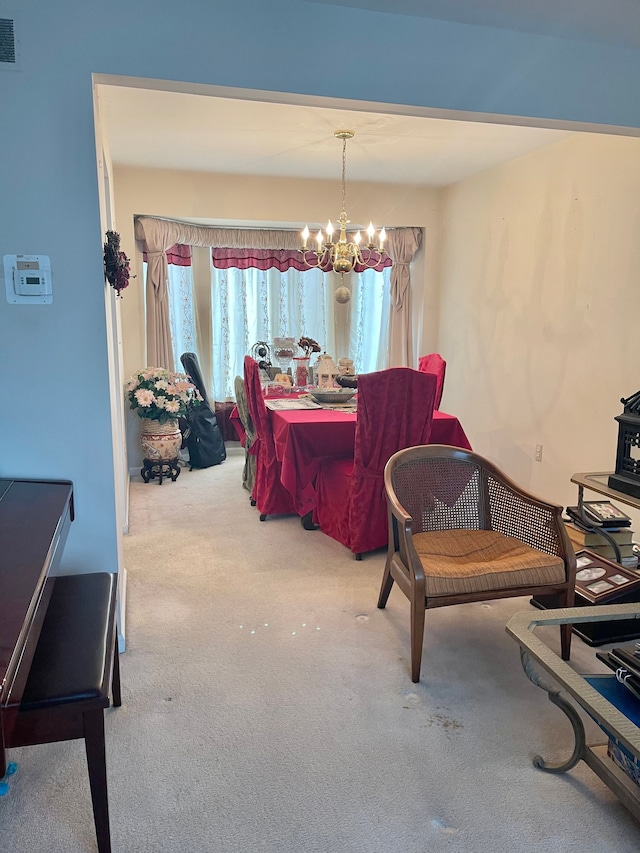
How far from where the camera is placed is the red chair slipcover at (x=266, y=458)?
373 cm

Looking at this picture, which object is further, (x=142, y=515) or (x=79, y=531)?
(x=142, y=515)

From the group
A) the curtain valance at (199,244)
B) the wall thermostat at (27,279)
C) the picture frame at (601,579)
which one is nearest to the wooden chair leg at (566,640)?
the picture frame at (601,579)

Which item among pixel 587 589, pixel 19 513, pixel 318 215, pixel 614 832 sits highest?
pixel 318 215

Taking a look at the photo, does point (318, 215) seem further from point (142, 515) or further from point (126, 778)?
point (126, 778)

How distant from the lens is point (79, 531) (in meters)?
2.12

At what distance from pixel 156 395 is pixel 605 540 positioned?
313 centimetres

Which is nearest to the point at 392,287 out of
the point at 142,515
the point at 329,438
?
the point at 329,438

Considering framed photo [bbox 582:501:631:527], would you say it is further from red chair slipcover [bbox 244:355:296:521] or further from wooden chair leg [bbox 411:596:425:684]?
red chair slipcover [bbox 244:355:296:521]

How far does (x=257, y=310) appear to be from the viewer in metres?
5.61

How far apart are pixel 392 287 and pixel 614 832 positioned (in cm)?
462

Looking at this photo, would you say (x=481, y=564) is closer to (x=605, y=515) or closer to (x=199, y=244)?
(x=605, y=515)

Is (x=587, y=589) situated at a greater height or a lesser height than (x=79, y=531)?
lesser

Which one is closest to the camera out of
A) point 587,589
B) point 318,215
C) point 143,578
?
point 587,589

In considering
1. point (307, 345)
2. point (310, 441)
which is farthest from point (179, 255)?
point (310, 441)
